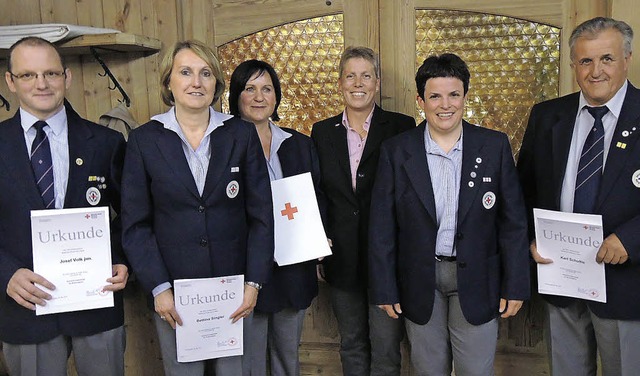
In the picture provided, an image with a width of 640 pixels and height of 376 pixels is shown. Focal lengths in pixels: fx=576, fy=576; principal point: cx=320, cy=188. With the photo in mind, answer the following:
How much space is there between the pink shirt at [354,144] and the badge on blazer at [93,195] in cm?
93

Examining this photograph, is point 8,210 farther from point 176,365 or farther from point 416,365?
point 416,365

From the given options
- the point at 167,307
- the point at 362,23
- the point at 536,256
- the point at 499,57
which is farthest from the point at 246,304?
the point at 499,57

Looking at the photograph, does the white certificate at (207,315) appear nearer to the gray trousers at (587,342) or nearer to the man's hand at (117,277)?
the man's hand at (117,277)

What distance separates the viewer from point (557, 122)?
1986 millimetres

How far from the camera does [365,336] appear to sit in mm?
2389

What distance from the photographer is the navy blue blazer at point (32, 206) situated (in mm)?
1776

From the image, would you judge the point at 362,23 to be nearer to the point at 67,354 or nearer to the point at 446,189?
the point at 446,189

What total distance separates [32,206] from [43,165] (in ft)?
0.44

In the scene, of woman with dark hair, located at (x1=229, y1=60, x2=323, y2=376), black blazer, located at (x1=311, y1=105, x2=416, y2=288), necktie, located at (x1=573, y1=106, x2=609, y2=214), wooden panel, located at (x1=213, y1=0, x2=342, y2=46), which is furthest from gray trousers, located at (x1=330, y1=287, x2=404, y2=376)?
wooden panel, located at (x1=213, y1=0, x2=342, y2=46)

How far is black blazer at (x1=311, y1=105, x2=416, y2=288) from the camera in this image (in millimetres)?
2234

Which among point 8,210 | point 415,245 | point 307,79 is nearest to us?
point 8,210

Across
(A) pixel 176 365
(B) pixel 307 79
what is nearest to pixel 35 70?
(A) pixel 176 365

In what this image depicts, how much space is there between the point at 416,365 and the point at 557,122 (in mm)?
978

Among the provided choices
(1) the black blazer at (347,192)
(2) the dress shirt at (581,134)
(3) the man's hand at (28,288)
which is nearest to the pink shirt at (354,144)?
(1) the black blazer at (347,192)
